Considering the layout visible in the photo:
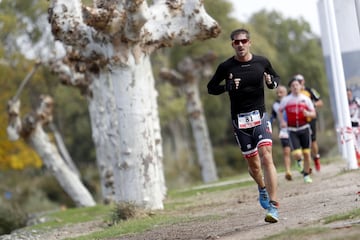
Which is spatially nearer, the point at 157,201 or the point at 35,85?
the point at 157,201

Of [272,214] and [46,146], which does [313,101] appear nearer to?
[272,214]

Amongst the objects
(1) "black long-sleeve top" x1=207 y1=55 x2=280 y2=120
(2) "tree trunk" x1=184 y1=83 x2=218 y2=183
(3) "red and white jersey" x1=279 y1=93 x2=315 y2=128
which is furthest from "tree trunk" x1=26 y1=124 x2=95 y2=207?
(1) "black long-sleeve top" x1=207 y1=55 x2=280 y2=120

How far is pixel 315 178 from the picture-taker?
1759 cm

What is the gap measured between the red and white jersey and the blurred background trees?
13.8 metres

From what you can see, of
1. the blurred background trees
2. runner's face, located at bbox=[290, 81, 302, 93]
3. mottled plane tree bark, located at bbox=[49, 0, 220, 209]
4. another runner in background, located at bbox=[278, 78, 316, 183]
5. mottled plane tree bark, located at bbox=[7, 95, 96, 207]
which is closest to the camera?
mottled plane tree bark, located at bbox=[49, 0, 220, 209]

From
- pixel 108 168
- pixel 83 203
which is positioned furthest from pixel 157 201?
pixel 83 203

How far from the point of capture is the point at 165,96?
152 ft

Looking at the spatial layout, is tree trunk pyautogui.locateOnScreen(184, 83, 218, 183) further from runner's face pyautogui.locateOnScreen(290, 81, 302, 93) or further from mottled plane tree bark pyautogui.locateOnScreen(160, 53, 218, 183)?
runner's face pyautogui.locateOnScreen(290, 81, 302, 93)

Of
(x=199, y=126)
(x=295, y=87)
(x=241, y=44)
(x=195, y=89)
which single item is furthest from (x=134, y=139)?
(x=195, y=89)

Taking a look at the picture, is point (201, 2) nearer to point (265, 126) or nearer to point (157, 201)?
point (157, 201)

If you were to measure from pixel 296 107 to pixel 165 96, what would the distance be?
29.5 meters

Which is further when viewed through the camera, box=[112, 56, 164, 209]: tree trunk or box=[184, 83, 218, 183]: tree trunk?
box=[184, 83, 218, 183]: tree trunk

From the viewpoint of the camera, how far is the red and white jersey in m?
17.1

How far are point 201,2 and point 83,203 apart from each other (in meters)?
12.2
